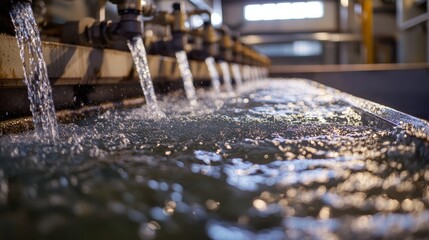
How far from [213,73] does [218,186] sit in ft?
9.80

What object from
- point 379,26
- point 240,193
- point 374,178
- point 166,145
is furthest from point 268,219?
point 379,26

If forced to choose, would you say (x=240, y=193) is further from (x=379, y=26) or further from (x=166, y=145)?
(x=379, y=26)

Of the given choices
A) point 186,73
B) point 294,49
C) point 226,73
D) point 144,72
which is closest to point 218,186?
point 144,72

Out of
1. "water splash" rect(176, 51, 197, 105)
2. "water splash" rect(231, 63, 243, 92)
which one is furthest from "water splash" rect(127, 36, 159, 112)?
"water splash" rect(231, 63, 243, 92)

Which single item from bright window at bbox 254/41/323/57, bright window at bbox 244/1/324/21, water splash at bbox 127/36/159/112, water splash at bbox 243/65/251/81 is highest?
bright window at bbox 244/1/324/21

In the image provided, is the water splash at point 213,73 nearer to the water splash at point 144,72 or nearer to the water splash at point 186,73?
the water splash at point 186,73

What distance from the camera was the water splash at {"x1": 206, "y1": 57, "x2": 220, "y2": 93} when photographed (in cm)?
328

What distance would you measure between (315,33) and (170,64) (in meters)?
6.36

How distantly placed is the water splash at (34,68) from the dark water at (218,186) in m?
→ 0.25

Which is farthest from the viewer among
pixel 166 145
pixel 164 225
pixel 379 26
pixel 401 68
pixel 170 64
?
pixel 379 26

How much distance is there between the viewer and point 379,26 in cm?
757

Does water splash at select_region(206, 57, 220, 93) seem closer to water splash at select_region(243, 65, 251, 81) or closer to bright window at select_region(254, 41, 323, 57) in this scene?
water splash at select_region(243, 65, 251, 81)

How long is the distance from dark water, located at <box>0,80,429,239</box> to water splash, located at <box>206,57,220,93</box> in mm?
2403

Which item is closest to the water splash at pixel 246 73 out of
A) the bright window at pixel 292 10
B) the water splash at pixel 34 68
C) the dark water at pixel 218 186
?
the bright window at pixel 292 10
